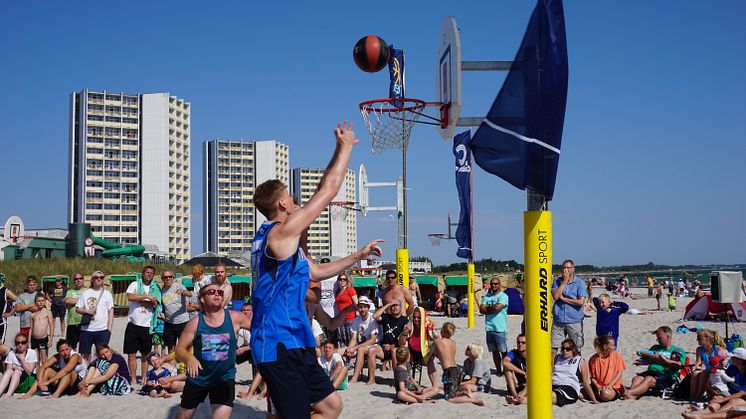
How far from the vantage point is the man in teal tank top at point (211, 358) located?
512cm

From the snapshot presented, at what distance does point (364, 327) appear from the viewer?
10219 millimetres

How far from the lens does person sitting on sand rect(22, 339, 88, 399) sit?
28.9 ft

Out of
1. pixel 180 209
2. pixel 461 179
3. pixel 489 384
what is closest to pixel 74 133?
pixel 180 209

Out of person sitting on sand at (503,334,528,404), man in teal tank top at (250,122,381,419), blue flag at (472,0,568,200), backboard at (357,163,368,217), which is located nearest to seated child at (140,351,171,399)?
person sitting on sand at (503,334,528,404)

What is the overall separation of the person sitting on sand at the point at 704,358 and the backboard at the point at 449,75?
4.80m

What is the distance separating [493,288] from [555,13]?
7.00m

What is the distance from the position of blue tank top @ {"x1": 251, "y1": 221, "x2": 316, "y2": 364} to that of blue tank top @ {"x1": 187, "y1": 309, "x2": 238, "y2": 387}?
197cm

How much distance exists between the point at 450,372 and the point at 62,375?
517 centimetres

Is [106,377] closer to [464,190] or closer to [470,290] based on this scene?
[464,190]

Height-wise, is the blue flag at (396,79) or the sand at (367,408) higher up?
the blue flag at (396,79)

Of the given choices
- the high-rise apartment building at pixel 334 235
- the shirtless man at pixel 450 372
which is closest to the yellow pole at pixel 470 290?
the shirtless man at pixel 450 372

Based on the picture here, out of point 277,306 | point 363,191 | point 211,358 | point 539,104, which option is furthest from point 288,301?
point 363,191

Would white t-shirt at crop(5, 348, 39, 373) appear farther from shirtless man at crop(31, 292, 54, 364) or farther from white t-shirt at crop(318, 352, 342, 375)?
white t-shirt at crop(318, 352, 342, 375)

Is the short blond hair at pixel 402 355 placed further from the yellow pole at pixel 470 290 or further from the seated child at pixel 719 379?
the yellow pole at pixel 470 290
